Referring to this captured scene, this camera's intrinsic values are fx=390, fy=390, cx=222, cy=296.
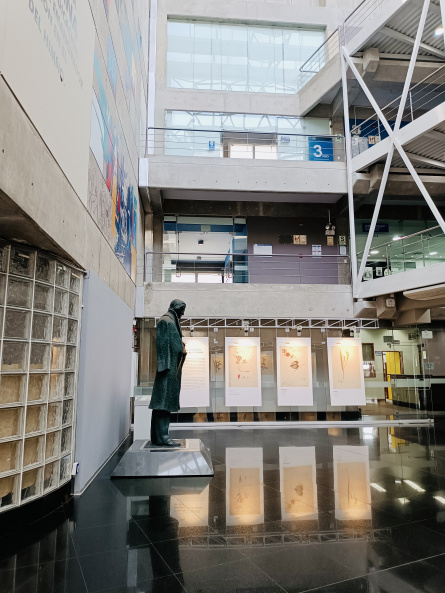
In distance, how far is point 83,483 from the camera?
18.2 feet

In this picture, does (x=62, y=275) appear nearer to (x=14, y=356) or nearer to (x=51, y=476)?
(x=14, y=356)

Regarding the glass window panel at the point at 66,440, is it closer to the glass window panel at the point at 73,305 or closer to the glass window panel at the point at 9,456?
the glass window panel at the point at 9,456

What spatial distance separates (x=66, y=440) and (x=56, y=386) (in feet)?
2.64

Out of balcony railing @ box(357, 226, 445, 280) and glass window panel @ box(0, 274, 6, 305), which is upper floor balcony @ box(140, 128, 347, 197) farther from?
glass window panel @ box(0, 274, 6, 305)

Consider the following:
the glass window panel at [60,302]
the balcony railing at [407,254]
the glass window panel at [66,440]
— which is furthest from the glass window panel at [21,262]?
the balcony railing at [407,254]

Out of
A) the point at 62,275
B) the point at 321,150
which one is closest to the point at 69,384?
the point at 62,275

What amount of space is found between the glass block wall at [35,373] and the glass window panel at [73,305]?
15 millimetres

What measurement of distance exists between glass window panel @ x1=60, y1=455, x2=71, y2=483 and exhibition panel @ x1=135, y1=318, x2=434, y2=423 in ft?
21.3

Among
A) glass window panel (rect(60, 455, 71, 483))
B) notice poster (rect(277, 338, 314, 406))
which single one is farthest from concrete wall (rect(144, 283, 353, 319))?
glass window panel (rect(60, 455, 71, 483))

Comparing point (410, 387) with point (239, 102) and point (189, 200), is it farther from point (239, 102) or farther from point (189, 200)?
point (239, 102)

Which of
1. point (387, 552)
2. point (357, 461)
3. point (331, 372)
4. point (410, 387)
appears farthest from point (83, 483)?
point (410, 387)

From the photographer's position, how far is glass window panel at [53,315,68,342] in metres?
5.02

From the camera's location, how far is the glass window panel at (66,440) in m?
5.19

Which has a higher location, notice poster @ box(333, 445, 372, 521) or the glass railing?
the glass railing
